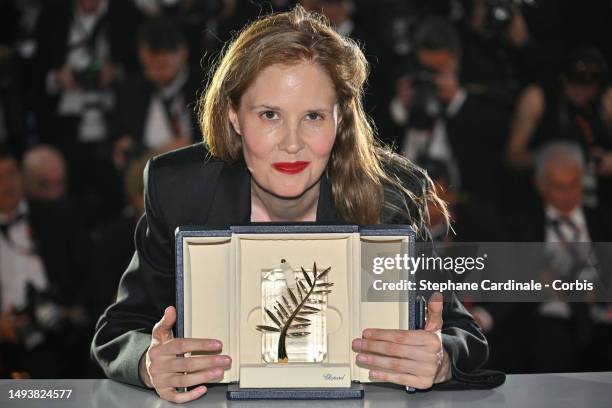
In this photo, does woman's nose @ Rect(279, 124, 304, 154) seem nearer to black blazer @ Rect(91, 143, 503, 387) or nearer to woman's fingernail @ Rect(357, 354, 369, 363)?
black blazer @ Rect(91, 143, 503, 387)

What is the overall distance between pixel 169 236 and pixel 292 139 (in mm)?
326

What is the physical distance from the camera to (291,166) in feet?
5.93

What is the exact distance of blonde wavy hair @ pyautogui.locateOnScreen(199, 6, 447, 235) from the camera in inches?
71.1

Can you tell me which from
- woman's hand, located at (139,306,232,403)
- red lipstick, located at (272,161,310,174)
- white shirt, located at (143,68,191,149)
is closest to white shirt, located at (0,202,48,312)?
white shirt, located at (143,68,191,149)

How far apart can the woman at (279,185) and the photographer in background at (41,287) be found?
5.09 feet

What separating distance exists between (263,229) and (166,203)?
485 mm

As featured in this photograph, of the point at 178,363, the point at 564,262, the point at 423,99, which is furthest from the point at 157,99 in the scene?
the point at 178,363

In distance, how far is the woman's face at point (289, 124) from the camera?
1.75 meters

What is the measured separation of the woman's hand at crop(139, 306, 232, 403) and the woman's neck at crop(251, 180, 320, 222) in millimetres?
498

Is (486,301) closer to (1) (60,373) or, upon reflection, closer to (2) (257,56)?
(1) (60,373)

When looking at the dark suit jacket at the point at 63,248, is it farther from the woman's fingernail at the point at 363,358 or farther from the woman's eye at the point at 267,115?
the woman's fingernail at the point at 363,358

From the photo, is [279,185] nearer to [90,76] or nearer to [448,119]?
[448,119]

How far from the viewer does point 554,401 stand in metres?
1.53

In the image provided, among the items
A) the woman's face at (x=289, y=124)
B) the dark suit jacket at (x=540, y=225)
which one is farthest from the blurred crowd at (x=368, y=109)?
the woman's face at (x=289, y=124)
